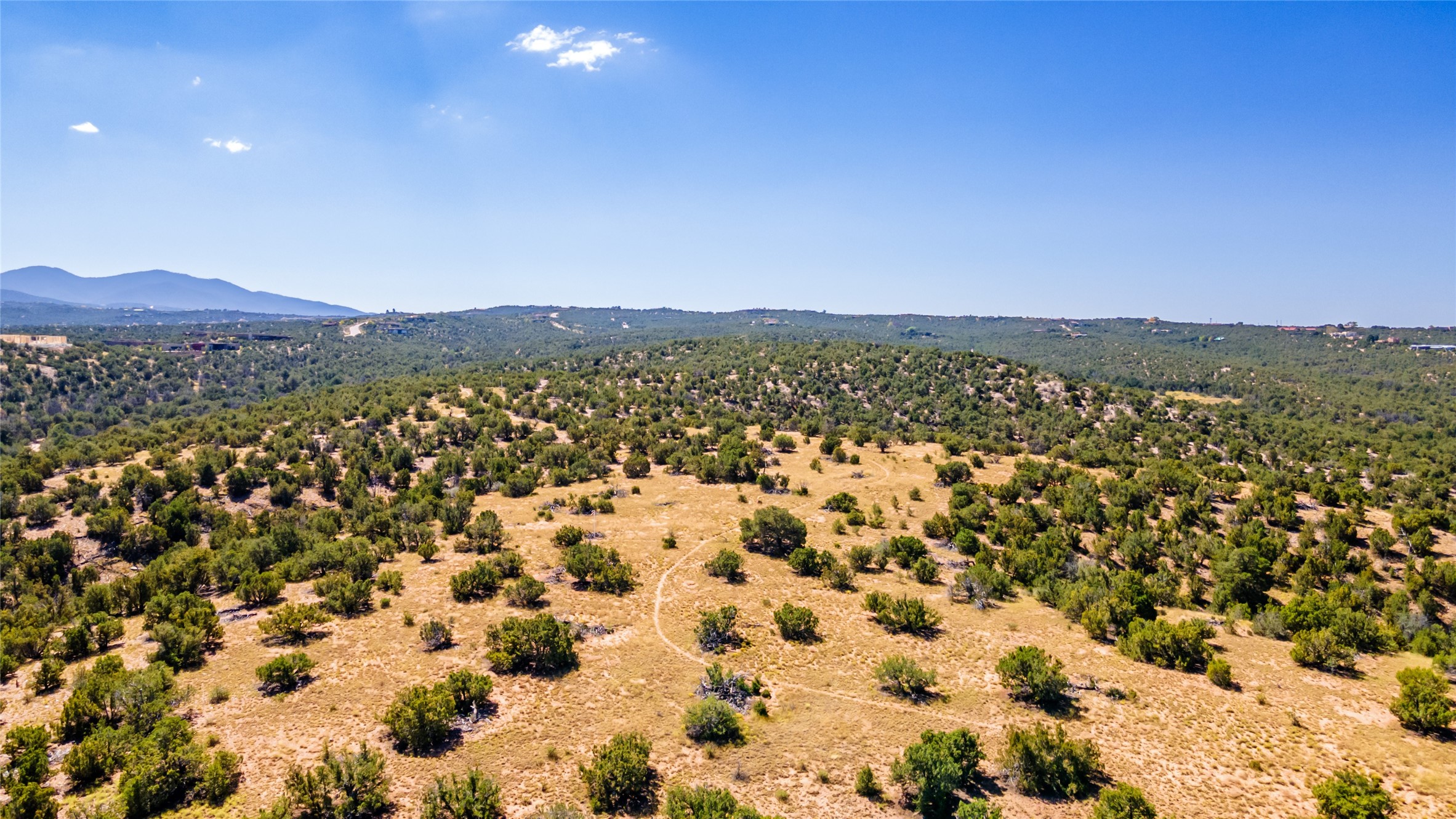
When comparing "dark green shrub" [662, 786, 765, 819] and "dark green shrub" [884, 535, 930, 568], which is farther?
"dark green shrub" [884, 535, 930, 568]

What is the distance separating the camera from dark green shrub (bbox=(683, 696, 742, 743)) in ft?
59.7

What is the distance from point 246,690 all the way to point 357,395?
66.6 metres

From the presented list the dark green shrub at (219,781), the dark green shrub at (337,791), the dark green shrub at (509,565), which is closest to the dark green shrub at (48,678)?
the dark green shrub at (219,781)

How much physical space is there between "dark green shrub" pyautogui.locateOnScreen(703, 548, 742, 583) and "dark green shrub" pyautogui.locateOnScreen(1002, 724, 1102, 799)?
658 inches

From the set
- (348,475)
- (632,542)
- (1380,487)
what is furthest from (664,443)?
(1380,487)

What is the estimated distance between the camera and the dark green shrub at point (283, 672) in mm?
19594

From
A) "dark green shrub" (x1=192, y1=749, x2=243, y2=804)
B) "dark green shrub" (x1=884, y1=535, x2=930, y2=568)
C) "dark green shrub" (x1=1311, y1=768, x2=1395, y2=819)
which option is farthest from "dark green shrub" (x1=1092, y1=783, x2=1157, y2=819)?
"dark green shrub" (x1=192, y1=749, x2=243, y2=804)

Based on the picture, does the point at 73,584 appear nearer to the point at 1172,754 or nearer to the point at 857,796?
the point at 857,796

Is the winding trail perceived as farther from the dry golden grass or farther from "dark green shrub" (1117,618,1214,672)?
"dark green shrub" (1117,618,1214,672)

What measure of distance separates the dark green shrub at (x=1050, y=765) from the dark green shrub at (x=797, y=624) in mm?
9740

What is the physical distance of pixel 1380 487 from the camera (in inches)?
1896

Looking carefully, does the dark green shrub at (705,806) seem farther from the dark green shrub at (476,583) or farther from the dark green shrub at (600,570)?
the dark green shrub at (476,583)

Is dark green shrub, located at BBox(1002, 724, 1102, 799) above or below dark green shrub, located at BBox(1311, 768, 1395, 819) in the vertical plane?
below

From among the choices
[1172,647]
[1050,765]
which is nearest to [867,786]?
[1050,765]
